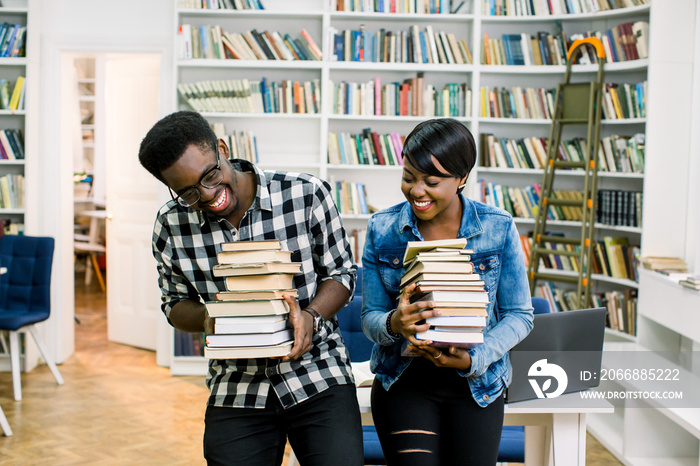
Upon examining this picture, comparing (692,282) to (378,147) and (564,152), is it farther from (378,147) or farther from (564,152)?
(378,147)

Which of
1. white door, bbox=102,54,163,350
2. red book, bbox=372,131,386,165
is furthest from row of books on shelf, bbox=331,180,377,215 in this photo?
white door, bbox=102,54,163,350

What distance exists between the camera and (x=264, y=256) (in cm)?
165

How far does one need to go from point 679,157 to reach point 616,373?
145 cm

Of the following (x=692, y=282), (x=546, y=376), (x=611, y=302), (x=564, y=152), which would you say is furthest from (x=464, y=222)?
(x=564, y=152)

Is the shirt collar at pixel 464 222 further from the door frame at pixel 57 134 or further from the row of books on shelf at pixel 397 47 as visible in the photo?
the door frame at pixel 57 134

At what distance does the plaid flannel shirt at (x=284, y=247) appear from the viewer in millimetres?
1806

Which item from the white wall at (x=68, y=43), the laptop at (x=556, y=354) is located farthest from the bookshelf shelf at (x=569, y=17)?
the laptop at (x=556, y=354)

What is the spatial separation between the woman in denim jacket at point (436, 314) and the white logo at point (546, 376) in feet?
0.65

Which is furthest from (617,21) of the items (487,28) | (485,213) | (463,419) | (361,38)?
(463,419)

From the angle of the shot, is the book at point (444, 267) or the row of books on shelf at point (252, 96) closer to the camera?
the book at point (444, 267)

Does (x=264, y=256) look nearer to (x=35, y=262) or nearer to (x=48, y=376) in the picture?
(x=35, y=262)

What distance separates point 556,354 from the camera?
6.59 ft

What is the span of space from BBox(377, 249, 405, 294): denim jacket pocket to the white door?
3812mm

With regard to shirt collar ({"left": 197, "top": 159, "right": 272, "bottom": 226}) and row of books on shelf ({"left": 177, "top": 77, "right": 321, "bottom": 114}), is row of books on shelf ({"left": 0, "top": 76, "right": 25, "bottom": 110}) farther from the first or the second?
shirt collar ({"left": 197, "top": 159, "right": 272, "bottom": 226})
